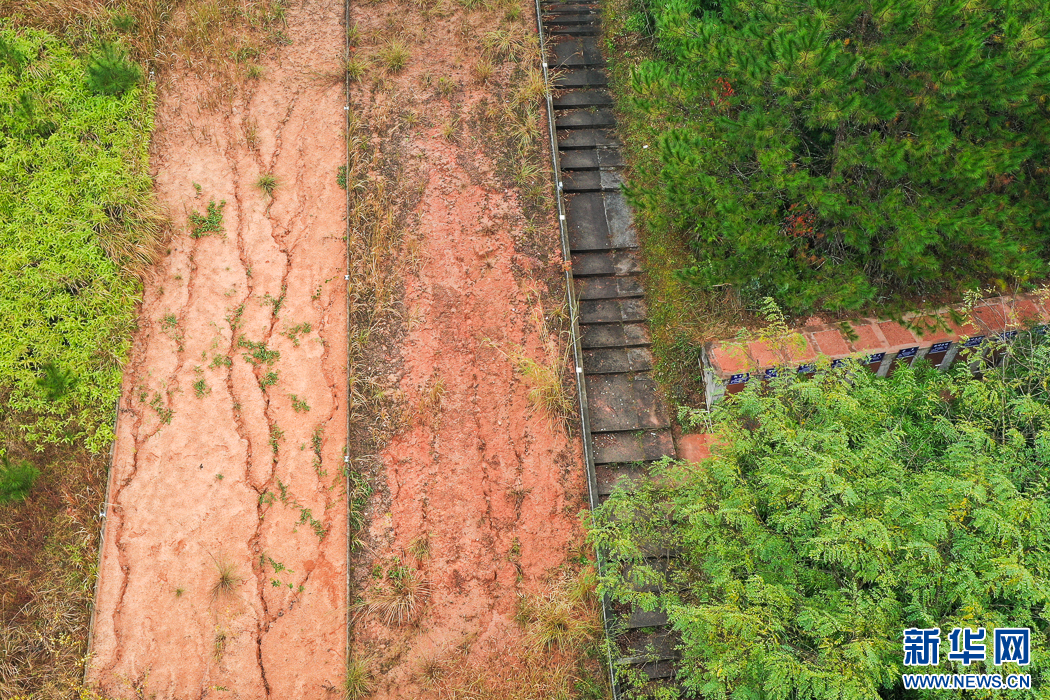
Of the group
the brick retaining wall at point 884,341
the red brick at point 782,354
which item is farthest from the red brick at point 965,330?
the red brick at point 782,354

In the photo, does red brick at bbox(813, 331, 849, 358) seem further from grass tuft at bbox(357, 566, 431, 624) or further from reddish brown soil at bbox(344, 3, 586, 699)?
grass tuft at bbox(357, 566, 431, 624)

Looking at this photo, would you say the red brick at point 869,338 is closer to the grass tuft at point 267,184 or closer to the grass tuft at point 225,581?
the grass tuft at point 225,581

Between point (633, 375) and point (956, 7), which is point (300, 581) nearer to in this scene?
point (633, 375)

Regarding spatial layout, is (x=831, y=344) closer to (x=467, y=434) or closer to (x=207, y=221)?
(x=467, y=434)

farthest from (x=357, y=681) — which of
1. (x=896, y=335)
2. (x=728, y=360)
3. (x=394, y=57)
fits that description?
(x=394, y=57)

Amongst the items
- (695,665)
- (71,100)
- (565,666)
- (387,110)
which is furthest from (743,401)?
(71,100)
